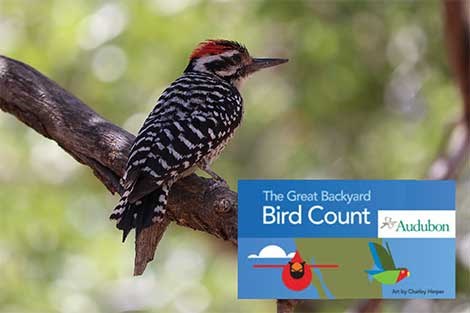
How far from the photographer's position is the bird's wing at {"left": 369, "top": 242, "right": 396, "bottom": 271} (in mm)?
3324

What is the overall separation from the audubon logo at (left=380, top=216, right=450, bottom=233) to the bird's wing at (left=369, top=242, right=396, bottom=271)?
8 centimetres

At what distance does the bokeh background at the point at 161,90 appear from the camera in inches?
216

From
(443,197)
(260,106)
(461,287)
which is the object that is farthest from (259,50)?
(443,197)

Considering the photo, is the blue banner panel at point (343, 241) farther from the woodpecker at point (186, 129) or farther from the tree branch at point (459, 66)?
the tree branch at point (459, 66)

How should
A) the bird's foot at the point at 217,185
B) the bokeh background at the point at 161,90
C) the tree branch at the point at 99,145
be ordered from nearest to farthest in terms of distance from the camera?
1. the tree branch at the point at 99,145
2. the bird's foot at the point at 217,185
3. the bokeh background at the point at 161,90

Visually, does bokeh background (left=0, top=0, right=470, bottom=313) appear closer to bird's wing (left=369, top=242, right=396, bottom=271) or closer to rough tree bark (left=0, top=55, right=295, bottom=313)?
bird's wing (left=369, top=242, right=396, bottom=271)

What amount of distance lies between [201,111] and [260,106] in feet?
9.77

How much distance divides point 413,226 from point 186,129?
35.2 inches

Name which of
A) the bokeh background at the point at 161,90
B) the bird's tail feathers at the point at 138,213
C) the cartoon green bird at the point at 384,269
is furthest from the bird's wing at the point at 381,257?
the bokeh background at the point at 161,90

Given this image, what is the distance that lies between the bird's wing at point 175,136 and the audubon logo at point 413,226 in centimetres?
72

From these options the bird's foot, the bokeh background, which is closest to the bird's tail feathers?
the bird's foot

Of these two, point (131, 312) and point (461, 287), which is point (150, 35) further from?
point (461, 287)

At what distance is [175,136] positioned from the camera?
11.4 feet

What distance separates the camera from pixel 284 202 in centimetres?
337
